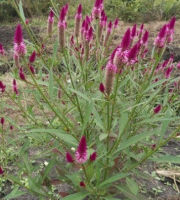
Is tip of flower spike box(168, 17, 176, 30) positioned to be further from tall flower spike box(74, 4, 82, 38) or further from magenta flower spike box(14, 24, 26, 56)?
magenta flower spike box(14, 24, 26, 56)

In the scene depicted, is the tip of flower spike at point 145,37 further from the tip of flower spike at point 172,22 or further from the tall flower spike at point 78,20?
the tall flower spike at point 78,20

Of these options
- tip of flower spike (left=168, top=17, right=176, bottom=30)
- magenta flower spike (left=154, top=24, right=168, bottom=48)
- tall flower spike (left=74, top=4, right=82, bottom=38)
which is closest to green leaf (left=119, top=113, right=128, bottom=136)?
magenta flower spike (left=154, top=24, right=168, bottom=48)

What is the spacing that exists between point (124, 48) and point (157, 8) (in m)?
8.91

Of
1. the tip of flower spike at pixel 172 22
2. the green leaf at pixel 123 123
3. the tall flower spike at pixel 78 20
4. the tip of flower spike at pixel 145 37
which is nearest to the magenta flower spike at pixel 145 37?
the tip of flower spike at pixel 145 37

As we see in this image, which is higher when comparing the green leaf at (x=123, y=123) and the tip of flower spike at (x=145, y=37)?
the tip of flower spike at (x=145, y=37)

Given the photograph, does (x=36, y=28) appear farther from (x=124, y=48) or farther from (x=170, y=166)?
(x=124, y=48)

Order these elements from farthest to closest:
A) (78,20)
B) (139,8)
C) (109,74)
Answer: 1. (139,8)
2. (78,20)
3. (109,74)

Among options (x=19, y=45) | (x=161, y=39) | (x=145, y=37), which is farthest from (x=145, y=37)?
(x=19, y=45)

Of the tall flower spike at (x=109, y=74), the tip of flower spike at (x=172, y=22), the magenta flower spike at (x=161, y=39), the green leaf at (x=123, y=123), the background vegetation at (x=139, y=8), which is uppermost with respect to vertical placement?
the tip of flower spike at (x=172, y=22)

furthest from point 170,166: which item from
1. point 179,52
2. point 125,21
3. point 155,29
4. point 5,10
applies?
point 5,10

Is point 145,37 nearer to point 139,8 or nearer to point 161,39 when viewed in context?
point 161,39

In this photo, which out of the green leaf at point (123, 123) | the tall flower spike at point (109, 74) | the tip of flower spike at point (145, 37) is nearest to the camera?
the tall flower spike at point (109, 74)

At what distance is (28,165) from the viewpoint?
1743 millimetres

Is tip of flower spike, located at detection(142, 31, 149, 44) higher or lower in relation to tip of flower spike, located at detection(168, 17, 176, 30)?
lower
